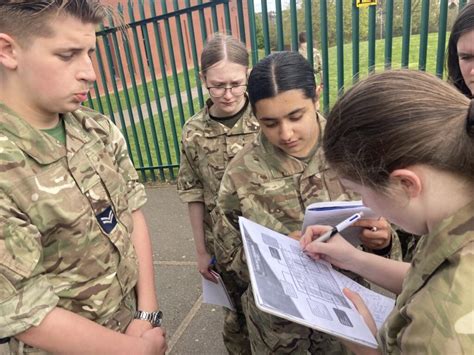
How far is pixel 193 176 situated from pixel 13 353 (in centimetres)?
126

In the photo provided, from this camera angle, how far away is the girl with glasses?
214 cm

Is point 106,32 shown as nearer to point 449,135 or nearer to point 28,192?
point 28,192

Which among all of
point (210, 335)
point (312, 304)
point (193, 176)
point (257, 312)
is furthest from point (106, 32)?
point (312, 304)

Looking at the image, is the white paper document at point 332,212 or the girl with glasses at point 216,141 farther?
the girl with glasses at point 216,141

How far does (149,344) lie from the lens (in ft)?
4.40

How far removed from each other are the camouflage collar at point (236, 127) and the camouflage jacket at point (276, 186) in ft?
1.63

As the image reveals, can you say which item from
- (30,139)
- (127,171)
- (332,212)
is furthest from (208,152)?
(30,139)

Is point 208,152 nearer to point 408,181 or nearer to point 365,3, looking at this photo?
point 408,181

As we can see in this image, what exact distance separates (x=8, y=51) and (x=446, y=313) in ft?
4.23

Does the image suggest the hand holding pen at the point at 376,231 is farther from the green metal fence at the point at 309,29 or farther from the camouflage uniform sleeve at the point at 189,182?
the green metal fence at the point at 309,29

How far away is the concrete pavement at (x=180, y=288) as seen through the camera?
2621mm

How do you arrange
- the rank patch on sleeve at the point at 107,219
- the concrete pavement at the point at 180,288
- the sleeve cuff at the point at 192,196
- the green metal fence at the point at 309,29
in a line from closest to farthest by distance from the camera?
the rank patch on sleeve at the point at 107,219 < the sleeve cuff at the point at 192,196 < the concrete pavement at the point at 180,288 < the green metal fence at the point at 309,29

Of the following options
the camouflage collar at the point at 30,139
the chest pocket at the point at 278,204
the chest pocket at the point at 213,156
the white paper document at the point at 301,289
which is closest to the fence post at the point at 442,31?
the chest pocket at the point at 213,156

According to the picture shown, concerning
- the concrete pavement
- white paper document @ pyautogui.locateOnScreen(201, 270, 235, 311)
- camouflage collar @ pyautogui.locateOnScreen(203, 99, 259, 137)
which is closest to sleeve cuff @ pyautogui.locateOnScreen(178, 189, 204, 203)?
camouflage collar @ pyautogui.locateOnScreen(203, 99, 259, 137)
